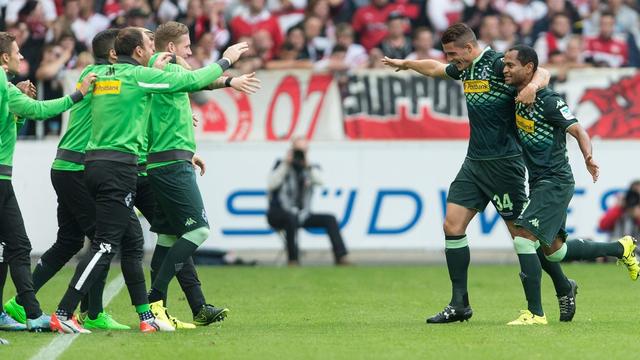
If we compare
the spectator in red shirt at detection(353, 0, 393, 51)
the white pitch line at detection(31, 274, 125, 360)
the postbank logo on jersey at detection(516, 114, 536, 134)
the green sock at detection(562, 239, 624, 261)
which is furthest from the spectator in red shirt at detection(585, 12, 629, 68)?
the white pitch line at detection(31, 274, 125, 360)

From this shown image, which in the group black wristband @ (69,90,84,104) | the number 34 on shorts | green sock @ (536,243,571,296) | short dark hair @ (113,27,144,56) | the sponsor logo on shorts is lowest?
green sock @ (536,243,571,296)

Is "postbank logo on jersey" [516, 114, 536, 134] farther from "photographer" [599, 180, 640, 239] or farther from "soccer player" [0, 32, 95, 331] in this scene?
"photographer" [599, 180, 640, 239]

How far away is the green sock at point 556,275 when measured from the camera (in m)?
11.1

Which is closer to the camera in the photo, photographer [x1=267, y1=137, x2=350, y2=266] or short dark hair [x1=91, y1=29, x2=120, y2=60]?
short dark hair [x1=91, y1=29, x2=120, y2=60]

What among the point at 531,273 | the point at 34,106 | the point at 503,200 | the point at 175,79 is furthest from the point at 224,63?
the point at 531,273

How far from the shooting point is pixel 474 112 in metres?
11.0

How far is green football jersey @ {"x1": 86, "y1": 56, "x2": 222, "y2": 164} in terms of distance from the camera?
10.0 meters

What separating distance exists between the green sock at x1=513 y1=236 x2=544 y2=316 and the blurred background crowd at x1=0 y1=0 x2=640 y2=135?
8.81 metres

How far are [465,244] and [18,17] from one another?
1150cm

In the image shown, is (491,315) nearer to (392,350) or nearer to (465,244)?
(465,244)

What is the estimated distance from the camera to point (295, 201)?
1914 centimetres

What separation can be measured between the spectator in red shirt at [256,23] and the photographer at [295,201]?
2.31 meters

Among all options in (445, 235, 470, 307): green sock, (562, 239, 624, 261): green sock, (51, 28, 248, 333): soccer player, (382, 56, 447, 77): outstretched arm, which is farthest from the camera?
(382, 56, 447, 77): outstretched arm

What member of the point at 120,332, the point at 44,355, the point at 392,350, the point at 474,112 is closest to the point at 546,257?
the point at 474,112
